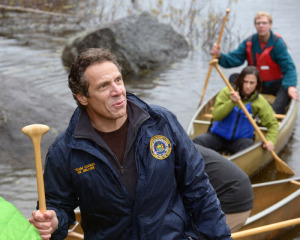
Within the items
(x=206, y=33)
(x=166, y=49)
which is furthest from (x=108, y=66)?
(x=206, y=33)

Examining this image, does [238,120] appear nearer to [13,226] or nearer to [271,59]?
[271,59]

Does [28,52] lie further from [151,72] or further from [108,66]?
[108,66]

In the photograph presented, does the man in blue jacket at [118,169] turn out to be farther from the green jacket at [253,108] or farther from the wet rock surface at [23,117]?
the wet rock surface at [23,117]

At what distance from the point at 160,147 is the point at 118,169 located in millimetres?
237

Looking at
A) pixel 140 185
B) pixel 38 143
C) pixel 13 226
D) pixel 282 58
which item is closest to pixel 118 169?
pixel 140 185

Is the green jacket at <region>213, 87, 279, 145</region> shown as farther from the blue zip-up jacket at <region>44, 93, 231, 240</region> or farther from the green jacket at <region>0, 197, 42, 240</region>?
the green jacket at <region>0, 197, 42, 240</region>

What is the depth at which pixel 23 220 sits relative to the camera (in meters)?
2.18

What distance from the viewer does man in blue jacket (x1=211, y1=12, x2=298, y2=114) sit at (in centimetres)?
710

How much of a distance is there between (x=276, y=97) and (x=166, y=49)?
5.03 metres

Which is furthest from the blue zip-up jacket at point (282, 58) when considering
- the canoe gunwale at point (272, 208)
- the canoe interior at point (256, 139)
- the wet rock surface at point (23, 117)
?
the wet rock surface at point (23, 117)

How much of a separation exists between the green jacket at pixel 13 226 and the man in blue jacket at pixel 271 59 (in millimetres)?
5573

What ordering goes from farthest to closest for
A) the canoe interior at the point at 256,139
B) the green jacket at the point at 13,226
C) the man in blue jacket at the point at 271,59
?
the man in blue jacket at the point at 271,59 → the canoe interior at the point at 256,139 → the green jacket at the point at 13,226

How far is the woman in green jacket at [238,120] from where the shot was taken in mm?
5625

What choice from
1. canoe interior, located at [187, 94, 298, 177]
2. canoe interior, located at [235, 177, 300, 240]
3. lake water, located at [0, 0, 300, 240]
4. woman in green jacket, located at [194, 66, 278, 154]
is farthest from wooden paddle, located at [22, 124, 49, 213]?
woman in green jacket, located at [194, 66, 278, 154]
